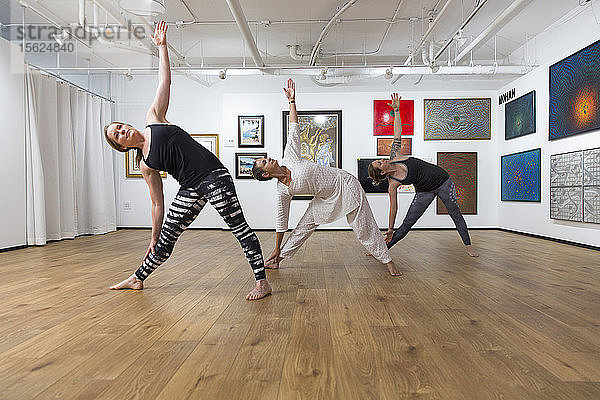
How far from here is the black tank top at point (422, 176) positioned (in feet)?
17.4

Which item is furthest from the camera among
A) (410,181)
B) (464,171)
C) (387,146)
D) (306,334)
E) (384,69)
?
(387,146)

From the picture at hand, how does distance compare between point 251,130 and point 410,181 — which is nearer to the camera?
point 410,181

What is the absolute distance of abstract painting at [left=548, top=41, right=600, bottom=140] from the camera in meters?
6.36

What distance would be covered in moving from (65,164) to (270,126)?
13.4 feet

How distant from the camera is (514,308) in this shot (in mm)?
2977

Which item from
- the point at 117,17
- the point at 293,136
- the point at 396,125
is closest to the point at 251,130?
the point at 117,17

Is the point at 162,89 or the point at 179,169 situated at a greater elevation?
the point at 162,89

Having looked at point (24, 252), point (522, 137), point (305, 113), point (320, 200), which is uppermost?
point (305, 113)

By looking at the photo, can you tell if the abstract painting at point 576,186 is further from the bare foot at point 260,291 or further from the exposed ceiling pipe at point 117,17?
the exposed ceiling pipe at point 117,17

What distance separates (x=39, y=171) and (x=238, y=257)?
3.61 meters

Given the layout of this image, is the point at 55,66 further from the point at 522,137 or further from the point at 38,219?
the point at 522,137

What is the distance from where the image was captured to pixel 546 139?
7.92m

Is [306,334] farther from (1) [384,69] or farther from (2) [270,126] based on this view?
(2) [270,126]

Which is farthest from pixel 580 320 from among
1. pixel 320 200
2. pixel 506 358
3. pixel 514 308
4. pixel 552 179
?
pixel 552 179
